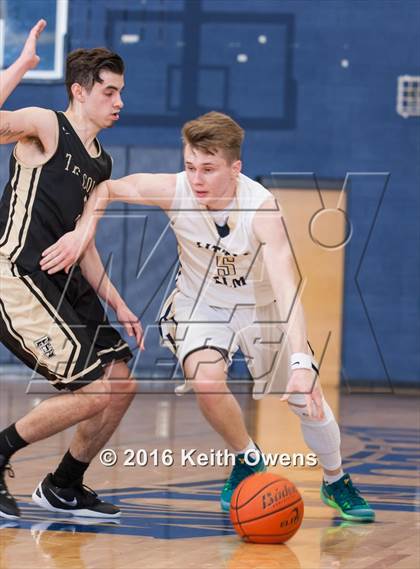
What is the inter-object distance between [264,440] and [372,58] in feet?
20.2

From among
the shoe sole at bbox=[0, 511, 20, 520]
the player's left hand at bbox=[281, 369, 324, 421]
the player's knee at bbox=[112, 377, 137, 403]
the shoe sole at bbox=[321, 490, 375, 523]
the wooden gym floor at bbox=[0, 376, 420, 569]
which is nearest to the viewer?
the wooden gym floor at bbox=[0, 376, 420, 569]

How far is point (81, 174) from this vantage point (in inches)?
177

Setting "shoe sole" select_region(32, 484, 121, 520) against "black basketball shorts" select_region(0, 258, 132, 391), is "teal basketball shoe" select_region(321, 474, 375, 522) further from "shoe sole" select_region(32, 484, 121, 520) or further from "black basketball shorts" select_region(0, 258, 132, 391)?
"black basketball shorts" select_region(0, 258, 132, 391)

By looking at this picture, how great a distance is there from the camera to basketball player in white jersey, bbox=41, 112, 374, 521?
14.6 ft

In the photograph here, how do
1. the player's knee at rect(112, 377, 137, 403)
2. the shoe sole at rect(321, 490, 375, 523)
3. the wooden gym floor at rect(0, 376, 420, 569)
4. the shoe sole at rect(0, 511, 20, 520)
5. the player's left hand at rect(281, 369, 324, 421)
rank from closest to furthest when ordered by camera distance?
the wooden gym floor at rect(0, 376, 420, 569), the player's left hand at rect(281, 369, 324, 421), the shoe sole at rect(0, 511, 20, 520), the player's knee at rect(112, 377, 137, 403), the shoe sole at rect(321, 490, 375, 523)

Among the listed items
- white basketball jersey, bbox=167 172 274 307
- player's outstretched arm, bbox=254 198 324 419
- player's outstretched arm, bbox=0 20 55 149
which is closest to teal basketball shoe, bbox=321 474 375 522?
player's outstretched arm, bbox=254 198 324 419

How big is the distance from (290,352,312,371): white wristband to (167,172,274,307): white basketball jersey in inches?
26.2

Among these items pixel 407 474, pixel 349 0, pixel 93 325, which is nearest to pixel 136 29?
pixel 349 0

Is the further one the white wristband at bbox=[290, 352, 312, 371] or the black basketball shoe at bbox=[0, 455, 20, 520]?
the black basketball shoe at bbox=[0, 455, 20, 520]

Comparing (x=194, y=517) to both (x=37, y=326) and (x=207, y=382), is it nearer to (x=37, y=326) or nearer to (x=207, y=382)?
(x=207, y=382)

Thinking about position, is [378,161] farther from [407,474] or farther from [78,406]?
[78,406]

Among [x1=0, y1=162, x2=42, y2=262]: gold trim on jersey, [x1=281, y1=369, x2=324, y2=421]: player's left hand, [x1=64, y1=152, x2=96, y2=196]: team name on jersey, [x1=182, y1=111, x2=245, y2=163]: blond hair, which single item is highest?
[x1=182, y1=111, x2=245, y2=163]: blond hair

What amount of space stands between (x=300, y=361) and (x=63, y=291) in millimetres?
990

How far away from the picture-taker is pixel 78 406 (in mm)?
4348
